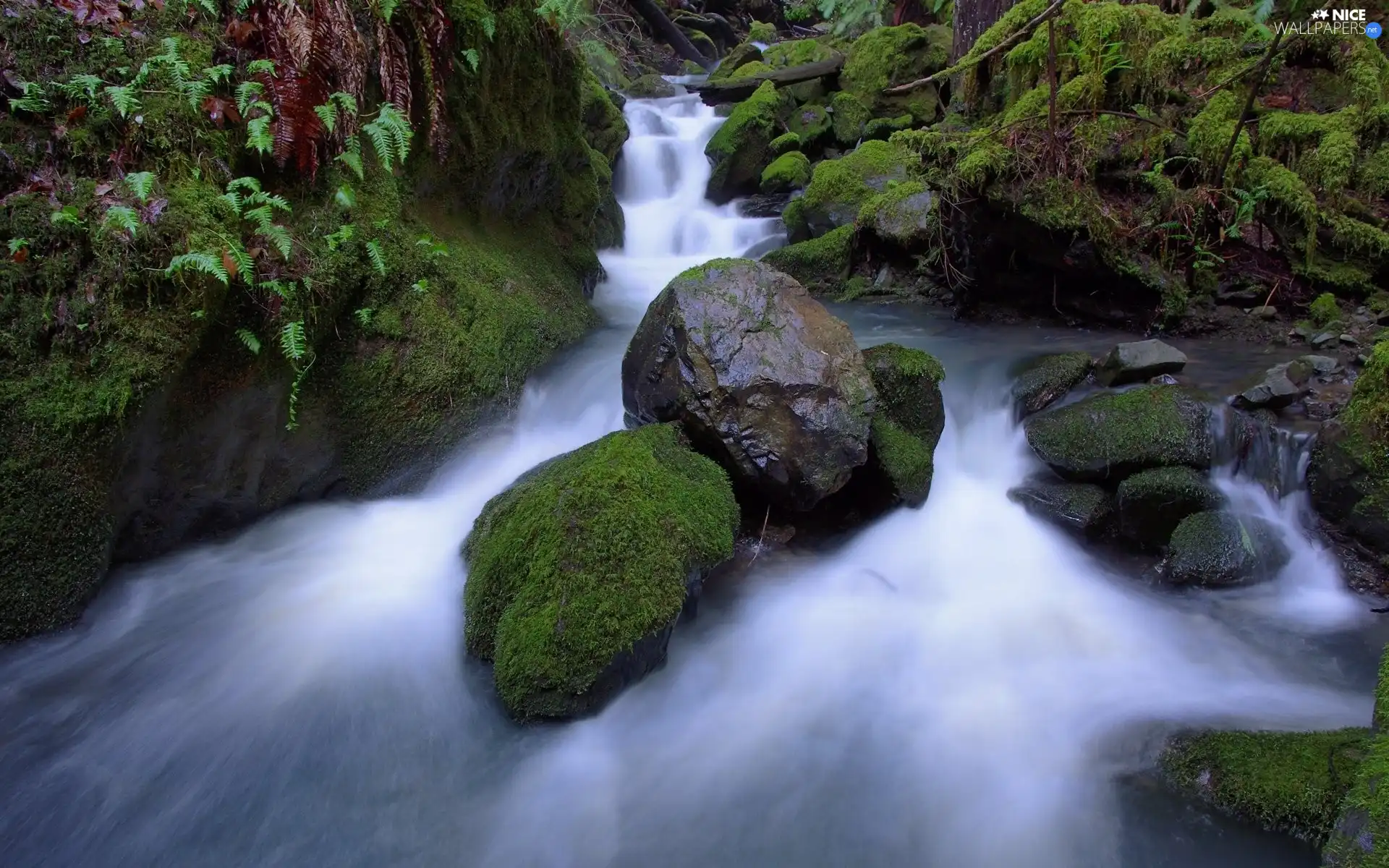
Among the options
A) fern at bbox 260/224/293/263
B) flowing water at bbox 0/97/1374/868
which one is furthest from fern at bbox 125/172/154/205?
flowing water at bbox 0/97/1374/868

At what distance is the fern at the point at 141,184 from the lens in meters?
3.53

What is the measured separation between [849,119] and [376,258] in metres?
9.88

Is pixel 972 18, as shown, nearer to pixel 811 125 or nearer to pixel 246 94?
pixel 811 125

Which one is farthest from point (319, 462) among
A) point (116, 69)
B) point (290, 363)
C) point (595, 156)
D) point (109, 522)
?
point (595, 156)

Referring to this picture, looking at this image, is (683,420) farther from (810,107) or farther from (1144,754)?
(810,107)

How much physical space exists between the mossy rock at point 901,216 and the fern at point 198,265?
7132 millimetres

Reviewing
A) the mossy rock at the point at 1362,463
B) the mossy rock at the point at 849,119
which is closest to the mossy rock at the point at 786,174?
the mossy rock at the point at 849,119

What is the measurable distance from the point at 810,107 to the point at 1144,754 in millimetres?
12092

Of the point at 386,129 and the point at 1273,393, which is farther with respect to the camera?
the point at 1273,393

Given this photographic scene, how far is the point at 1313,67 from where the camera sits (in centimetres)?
670

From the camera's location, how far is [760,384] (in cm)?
418

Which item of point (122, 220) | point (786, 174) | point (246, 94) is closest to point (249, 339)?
point (122, 220)

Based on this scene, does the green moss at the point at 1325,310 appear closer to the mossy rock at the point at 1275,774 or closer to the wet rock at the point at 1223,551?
the wet rock at the point at 1223,551

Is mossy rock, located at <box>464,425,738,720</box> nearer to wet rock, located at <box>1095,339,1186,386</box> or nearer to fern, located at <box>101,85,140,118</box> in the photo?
fern, located at <box>101,85,140,118</box>
